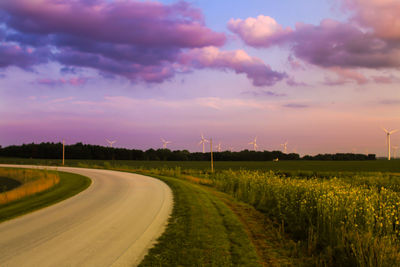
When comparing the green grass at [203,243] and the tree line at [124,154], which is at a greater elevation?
the tree line at [124,154]

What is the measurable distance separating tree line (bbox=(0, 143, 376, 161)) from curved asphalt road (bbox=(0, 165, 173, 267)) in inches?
4711

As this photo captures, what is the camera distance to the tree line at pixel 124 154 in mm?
126000

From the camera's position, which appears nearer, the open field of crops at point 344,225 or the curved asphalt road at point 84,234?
the curved asphalt road at point 84,234

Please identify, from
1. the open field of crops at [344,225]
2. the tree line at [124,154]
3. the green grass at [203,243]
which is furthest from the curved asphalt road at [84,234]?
the tree line at [124,154]

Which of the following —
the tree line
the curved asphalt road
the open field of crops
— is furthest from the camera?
the tree line

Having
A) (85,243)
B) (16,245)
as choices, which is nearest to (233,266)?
(85,243)

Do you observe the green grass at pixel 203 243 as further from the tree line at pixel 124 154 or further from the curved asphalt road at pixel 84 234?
the tree line at pixel 124 154

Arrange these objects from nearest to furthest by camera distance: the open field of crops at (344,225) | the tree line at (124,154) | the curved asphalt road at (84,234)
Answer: the curved asphalt road at (84,234), the open field of crops at (344,225), the tree line at (124,154)

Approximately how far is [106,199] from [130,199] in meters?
1.31

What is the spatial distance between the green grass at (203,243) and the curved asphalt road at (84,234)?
421 mm

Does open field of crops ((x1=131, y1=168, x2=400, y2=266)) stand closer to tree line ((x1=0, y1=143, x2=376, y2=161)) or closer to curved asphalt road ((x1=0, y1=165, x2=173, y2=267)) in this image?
curved asphalt road ((x1=0, y1=165, x2=173, y2=267))

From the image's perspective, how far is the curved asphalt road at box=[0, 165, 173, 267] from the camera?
743cm

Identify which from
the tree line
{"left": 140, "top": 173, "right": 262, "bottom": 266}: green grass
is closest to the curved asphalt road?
{"left": 140, "top": 173, "right": 262, "bottom": 266}: green grass

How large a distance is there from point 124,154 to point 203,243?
13500 cm
